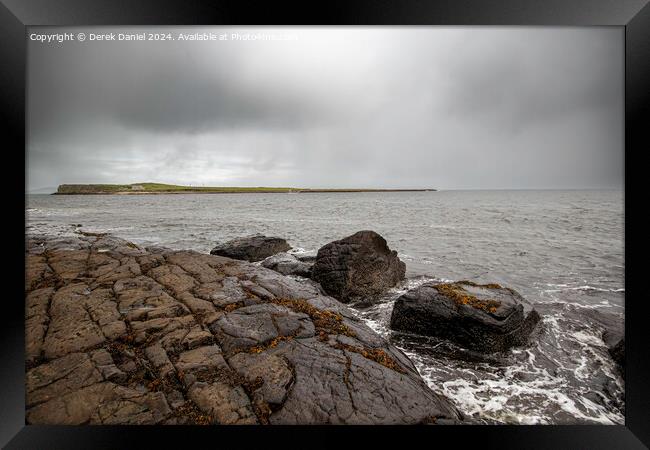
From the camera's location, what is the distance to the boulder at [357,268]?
9.93m

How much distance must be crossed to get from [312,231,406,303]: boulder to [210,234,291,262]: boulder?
16.8ft

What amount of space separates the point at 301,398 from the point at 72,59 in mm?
8111

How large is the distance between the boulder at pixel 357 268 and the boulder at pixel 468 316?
2.50 meters

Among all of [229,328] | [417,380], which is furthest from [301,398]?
[417,380]

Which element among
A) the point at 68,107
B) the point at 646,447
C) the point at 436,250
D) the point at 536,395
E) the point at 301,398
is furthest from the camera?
the point at 436,250

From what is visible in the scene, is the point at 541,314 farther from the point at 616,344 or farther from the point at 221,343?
the point at 221,343

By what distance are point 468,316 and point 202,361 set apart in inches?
242

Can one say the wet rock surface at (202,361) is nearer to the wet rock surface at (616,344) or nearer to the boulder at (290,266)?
the wet rock surface at (616,344)

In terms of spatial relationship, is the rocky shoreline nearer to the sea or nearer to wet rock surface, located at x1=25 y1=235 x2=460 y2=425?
wet rock surface, located at x1=25 y1=235 x2=460 y2=425

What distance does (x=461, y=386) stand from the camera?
5.45 m

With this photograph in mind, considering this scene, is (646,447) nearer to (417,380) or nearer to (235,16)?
(417,380)

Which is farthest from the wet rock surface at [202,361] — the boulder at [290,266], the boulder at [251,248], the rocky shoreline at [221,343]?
the boulder at [251,248]

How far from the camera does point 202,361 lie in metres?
4.07

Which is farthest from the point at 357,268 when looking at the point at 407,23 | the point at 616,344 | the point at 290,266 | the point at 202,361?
the point at 407,23
